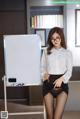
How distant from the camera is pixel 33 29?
5934mm

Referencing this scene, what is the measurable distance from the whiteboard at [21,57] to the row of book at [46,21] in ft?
6.69

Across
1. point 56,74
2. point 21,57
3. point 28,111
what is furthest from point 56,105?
point 28,111

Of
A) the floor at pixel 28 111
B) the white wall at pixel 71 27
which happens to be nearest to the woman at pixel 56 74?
the floor at pixel 28 111

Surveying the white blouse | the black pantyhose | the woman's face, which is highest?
the woman's face

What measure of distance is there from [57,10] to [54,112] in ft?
9.81

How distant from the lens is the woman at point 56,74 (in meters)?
3.38

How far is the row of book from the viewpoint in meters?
5.88

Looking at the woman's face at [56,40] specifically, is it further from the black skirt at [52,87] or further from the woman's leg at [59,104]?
the woman's leg at [59,104]

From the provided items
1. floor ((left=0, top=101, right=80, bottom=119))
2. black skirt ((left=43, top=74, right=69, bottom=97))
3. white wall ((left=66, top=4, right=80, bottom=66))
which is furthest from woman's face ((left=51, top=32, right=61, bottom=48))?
white wall ((left=66, top=4, right=80, bottom=66))

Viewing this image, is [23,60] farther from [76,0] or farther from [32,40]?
[76,0]

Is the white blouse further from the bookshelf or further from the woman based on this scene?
the bookshelf

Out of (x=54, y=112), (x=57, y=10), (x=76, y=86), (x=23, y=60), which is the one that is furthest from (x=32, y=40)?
(x=57, y=10)

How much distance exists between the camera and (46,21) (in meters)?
5.89

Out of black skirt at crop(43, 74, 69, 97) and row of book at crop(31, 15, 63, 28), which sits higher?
row of book at crop(31, 15, 63, 28)
